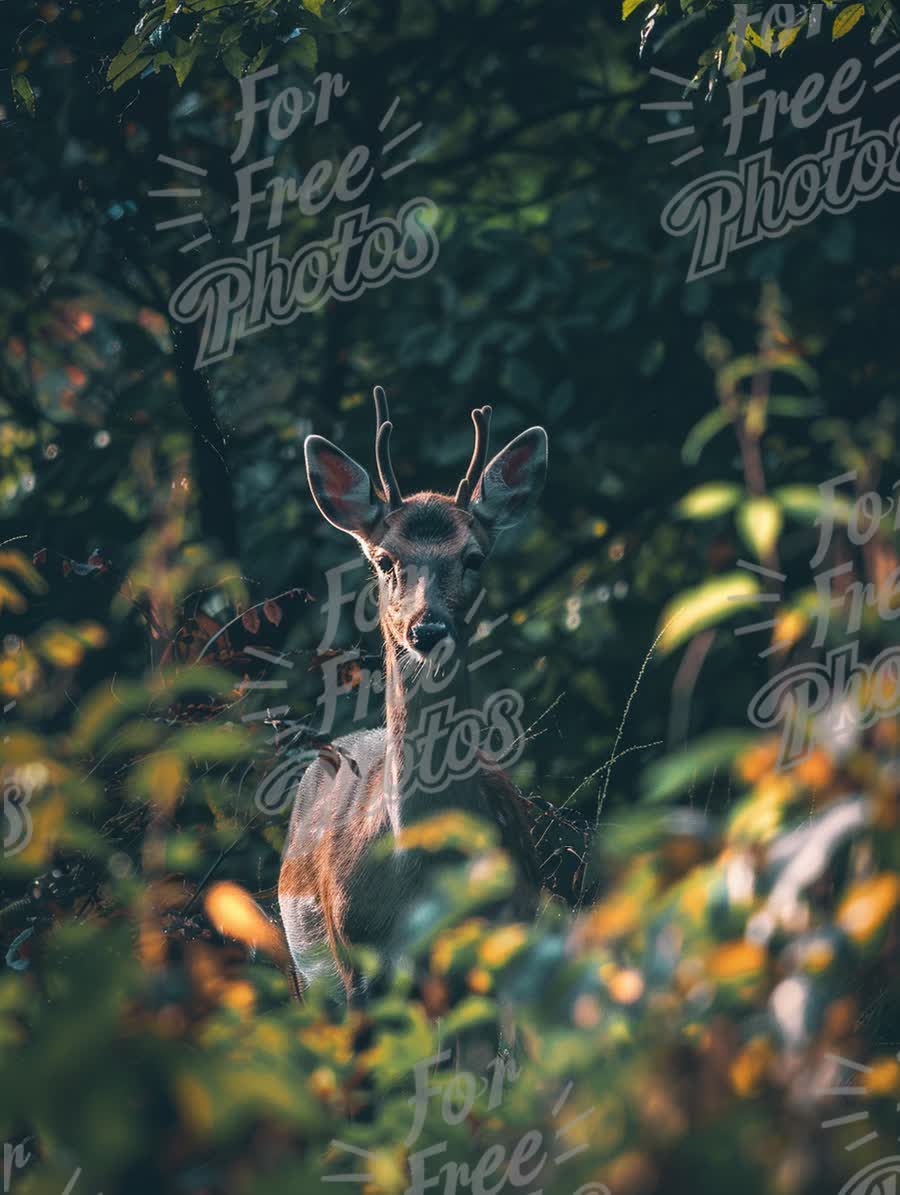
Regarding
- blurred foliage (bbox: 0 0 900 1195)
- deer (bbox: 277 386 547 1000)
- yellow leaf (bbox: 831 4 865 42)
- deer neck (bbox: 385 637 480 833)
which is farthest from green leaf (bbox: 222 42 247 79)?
deer neck (bbox: 385 637 480 833)

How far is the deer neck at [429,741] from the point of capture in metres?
4.89

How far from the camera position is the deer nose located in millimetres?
4691

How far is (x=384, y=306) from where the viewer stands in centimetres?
762

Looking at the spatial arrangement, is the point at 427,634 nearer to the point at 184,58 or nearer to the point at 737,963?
the point at 184,58

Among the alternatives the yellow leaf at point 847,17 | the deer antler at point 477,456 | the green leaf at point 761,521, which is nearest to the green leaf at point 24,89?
the deer antler at point 477,456

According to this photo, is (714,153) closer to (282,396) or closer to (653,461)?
(653,461)

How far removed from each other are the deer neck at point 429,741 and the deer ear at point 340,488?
2.46 ft

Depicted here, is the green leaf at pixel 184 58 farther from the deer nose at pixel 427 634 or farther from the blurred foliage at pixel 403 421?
the deer nose at pixel 427 634

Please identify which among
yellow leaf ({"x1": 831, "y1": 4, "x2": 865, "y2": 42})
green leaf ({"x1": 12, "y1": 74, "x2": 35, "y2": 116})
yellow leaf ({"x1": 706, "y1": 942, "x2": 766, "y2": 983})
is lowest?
yellow leaf ({"x1": 706, "y1": 942, "x2": 766, "y2": 983})

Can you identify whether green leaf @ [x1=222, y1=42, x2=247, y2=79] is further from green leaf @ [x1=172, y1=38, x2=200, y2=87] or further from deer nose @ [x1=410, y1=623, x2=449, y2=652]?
deer nose @ [x1=410, y1=623, x2=449, y2=652]

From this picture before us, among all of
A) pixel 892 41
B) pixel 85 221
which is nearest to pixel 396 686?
pixel 85 221

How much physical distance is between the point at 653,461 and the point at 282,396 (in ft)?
6.65

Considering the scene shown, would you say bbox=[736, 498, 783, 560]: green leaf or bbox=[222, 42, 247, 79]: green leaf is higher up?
bbox=[222, 42, 247, 79]: green leaf

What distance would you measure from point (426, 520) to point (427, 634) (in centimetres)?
75
